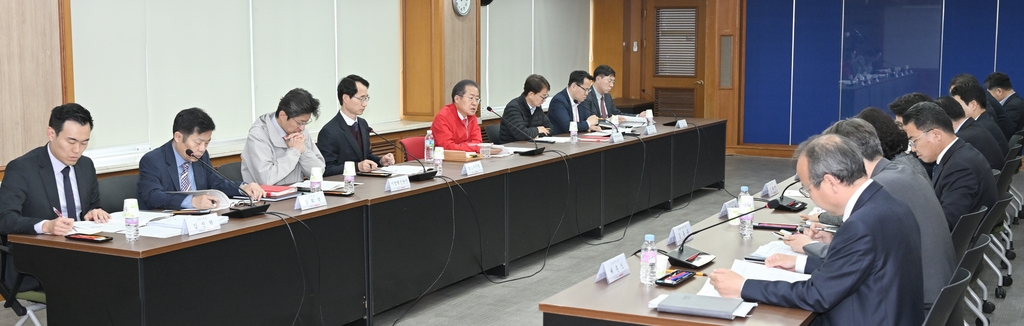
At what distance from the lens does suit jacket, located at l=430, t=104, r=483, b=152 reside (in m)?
5.66

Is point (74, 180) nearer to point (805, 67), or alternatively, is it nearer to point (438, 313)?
point (438, 313)

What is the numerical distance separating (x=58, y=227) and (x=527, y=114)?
3971 millimetres

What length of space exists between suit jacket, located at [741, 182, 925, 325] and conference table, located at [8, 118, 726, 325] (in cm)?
193

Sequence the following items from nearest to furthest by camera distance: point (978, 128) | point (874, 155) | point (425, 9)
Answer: point (874, 155)
point (978, 128)
point (425, 9)

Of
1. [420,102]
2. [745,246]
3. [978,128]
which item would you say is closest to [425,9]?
[420,102]

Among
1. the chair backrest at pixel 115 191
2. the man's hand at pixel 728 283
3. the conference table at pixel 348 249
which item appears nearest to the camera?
the man's hand at pixel 728 283

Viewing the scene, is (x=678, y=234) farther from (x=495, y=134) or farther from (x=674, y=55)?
(x=674, y=55)

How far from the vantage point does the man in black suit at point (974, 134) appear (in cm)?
505

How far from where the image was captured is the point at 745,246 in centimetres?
318

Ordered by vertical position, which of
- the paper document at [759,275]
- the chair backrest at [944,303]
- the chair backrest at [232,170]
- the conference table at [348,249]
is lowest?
the conference table at [348,249]

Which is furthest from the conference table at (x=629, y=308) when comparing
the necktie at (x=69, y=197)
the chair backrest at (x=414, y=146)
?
the chair backrest at (x=414, y=146)

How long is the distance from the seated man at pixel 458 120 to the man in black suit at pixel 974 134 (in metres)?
2.56

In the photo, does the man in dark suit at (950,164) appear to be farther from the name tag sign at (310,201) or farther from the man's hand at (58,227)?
the man's hand at (58,227)

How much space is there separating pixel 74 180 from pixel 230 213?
25.8 inches
